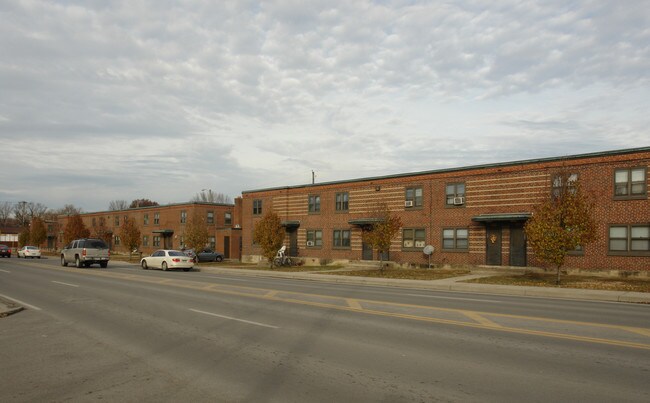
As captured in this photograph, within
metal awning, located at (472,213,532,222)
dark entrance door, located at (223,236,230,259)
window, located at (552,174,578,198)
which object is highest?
window, located at (552,174,578,198)

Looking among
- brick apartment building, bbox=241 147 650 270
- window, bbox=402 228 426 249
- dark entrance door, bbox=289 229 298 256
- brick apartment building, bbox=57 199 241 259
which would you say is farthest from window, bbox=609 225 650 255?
brick apartment building, bbox=57 199 241 259

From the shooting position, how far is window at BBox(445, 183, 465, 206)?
32.5 metres

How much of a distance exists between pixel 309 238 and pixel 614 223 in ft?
78.5

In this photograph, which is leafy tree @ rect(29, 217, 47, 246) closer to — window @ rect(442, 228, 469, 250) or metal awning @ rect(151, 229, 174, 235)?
metal awning @ rect(151, 229, 174, 235)

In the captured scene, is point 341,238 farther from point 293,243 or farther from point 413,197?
point 413,197

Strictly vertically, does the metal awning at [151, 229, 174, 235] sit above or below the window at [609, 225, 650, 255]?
below

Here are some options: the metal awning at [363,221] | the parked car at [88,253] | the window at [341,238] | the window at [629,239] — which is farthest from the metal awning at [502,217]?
the parked car at [88,253]

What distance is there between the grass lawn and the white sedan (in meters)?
19.6

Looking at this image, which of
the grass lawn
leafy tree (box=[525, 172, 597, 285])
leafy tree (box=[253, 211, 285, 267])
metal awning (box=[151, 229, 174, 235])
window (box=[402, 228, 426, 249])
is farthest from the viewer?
metal awning (box=[151, 229, 174, 235])

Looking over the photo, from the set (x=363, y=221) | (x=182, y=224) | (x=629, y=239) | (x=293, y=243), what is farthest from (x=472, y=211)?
(x=182, y=224)

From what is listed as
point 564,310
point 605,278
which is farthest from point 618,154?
point 564,310

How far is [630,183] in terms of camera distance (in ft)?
85.3

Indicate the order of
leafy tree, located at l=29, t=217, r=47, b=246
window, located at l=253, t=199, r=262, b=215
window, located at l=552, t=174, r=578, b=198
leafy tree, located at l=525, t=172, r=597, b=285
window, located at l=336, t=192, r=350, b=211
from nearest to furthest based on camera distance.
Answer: leafy tree, located at l=525, t=172, r=597, b=285 → window, located at l=552, t=174, r=578, b=198 → window, located at l=336, t=192, r=350, b=211 → window, located at l=253, t=199, r=262, b=215 → leafy tree, located at l=29, t=217, r=47, b=246

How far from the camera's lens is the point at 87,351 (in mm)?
8570
